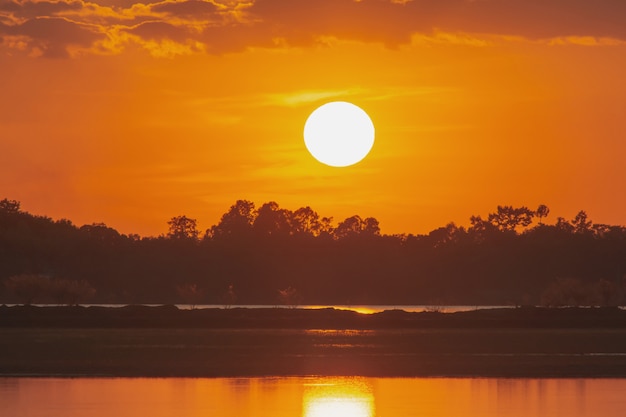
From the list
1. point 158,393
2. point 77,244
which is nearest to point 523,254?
point 77,244

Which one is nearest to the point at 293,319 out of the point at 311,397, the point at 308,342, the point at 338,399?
the point at 308,342

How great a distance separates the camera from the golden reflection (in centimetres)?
4202

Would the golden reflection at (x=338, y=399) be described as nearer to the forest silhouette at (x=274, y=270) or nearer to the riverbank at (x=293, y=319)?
the riverbank at (x=293, y=319)

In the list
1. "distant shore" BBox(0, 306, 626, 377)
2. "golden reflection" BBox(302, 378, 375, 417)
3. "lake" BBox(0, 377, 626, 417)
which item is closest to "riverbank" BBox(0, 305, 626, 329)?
"distant shore" BBox(0, 306, 626, 377)

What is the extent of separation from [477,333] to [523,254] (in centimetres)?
11476

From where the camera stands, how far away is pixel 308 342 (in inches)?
2849

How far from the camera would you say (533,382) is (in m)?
51.6

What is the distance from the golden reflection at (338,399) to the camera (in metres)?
42.0

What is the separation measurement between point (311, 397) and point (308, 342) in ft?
85.7

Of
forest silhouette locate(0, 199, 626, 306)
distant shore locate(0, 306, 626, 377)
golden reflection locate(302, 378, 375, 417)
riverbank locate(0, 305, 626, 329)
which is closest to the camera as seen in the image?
golden reflection locate(302, 378, 375, 417)

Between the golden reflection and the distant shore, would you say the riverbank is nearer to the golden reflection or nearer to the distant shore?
the distant shore

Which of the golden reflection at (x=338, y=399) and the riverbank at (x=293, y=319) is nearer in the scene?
the golden reflection at (x=338, y=399)

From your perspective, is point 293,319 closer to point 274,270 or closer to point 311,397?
point 311,397

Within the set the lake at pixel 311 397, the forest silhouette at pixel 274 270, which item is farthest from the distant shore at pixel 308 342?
the forest silhouette at pixel 274 270
